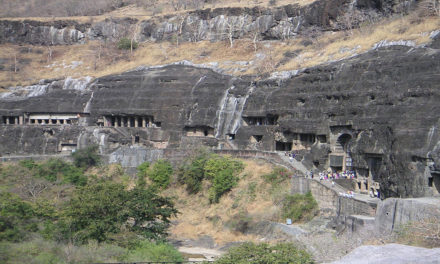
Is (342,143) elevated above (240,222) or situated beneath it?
elevated above

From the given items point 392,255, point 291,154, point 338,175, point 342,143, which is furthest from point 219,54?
point 392,255

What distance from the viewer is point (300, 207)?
32750mm

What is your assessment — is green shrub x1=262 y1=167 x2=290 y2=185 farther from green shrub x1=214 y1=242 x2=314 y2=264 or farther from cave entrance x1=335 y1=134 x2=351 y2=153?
green shrub x1=214 y1=242 x2=314 y2=264

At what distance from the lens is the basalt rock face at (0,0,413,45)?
5912 cm

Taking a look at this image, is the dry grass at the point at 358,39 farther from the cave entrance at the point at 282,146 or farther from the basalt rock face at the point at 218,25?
the cave entrance at the point at 282,146

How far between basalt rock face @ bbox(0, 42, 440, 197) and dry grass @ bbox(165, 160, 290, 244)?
339cm

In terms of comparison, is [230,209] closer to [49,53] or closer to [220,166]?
[220,166]

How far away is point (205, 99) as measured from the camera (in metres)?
47.0

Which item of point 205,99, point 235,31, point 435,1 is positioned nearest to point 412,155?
point 205,99

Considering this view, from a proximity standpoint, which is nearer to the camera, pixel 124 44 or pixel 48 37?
pixel 124 44

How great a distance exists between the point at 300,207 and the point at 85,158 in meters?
20.3

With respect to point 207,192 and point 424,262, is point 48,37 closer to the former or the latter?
point 207,192

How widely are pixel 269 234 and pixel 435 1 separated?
28279 mm

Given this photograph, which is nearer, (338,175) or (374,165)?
(374,165)
